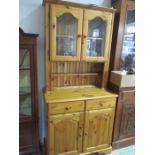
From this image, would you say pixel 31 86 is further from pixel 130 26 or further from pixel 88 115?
pixel 130 26

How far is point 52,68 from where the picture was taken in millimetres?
1958

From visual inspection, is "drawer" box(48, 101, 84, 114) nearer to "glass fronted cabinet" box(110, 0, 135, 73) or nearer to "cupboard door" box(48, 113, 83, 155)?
"cupboard door" box(48, 113, 83, 155)

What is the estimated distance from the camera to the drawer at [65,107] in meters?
1.66

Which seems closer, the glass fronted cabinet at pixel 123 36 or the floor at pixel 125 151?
the glass fronted cabinet at pixel 123 36

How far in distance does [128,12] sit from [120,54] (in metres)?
0.55

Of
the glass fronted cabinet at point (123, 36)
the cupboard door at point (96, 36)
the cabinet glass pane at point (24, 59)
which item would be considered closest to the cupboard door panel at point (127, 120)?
the glass fronted cabinet at point (123, 36)

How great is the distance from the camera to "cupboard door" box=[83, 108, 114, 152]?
74.0 inches

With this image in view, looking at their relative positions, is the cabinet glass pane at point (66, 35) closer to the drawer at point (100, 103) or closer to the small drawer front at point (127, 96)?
the drawer at point (100, 103)

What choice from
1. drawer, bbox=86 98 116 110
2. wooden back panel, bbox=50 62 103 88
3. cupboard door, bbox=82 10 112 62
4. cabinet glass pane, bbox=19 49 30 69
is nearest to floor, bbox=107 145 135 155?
drawer, bbox=86 98 116 110

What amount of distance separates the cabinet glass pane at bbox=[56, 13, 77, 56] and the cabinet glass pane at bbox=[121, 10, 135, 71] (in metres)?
0.73

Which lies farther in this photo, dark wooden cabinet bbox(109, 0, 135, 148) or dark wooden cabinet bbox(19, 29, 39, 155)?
dark wooden cabinet bbox(109, 0, 135, 148)

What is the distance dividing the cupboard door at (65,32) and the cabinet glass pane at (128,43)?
69cm
